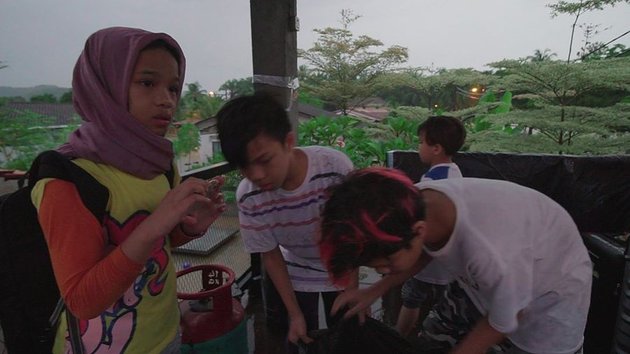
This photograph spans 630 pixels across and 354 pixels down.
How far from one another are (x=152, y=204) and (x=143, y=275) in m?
0.22

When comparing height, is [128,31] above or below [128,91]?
above

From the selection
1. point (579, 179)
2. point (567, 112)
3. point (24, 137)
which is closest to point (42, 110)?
point (24, 137)

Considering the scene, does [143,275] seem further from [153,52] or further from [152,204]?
[153,52]

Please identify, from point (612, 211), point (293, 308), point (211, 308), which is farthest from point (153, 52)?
point (612, 211)

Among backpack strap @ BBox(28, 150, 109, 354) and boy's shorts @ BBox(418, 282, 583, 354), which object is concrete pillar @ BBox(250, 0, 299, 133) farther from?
backpack strap @ BBox(28, 150, 109, 354)

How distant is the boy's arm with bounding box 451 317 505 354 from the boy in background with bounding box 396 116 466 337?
105 cm

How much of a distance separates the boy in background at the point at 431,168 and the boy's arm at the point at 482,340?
1.05m

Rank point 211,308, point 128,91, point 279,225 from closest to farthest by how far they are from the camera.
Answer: point 128,91
point 279,225
point 211,308

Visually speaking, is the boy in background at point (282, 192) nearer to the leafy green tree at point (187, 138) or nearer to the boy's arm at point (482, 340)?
the boy's arm at point (482, 340)

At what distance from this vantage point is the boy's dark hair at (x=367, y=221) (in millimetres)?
845

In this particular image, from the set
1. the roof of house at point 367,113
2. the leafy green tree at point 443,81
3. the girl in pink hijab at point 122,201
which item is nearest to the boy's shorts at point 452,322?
the girl in pink hijab at point 122,201

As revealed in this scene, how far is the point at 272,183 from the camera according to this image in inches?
48.7

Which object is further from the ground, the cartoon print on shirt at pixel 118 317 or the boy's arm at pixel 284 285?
the cartoon print on shirt at pixel 118 317

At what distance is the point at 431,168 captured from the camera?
2434 mm
